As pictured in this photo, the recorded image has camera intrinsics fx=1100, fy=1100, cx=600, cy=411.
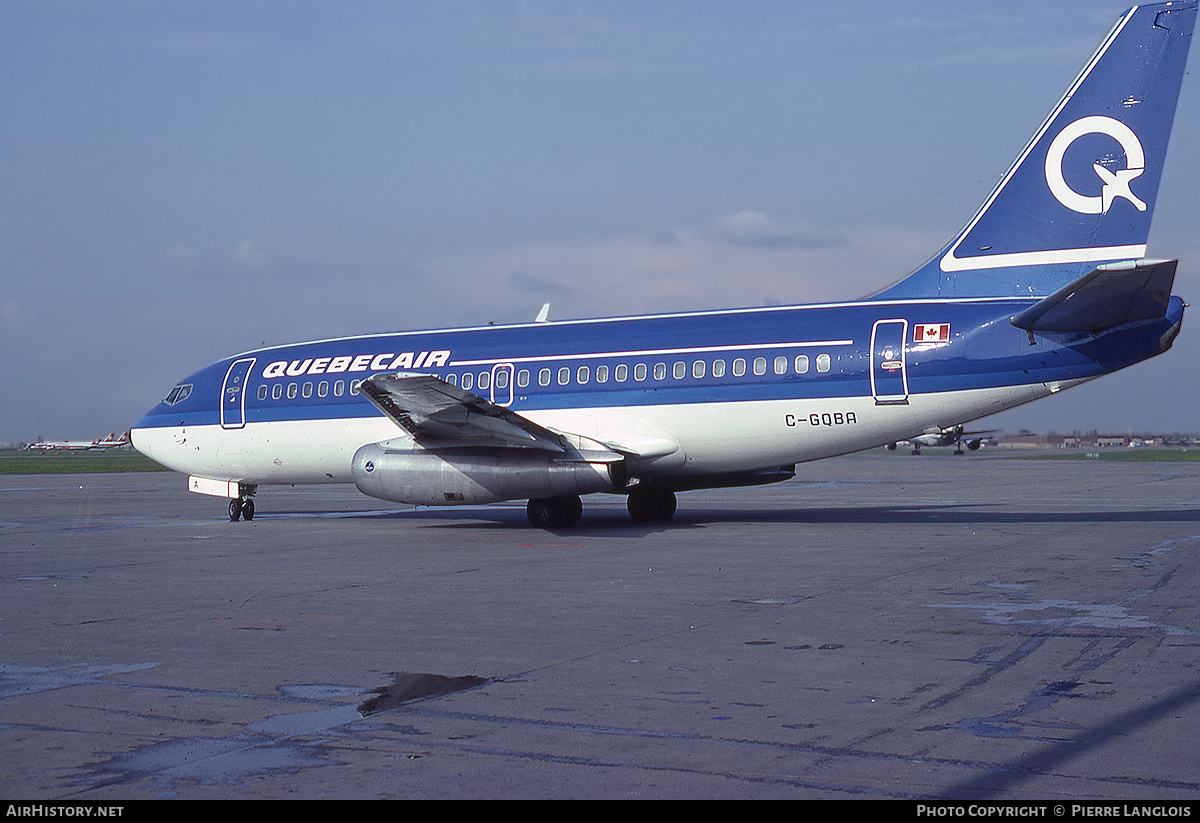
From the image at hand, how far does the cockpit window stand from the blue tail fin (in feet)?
55.7

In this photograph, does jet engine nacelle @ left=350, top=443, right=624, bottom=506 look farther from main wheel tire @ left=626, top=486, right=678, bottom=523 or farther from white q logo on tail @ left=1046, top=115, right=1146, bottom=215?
white q logo on tail @ left=1046, top=115, right=1146, bottom=215

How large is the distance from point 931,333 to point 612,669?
11.8 metres

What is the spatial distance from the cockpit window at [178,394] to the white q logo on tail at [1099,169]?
18.5 metres

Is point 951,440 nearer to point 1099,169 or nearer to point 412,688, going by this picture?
point 1099,169

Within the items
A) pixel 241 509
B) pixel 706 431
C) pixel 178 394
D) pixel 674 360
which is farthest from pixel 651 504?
pixel 178 394

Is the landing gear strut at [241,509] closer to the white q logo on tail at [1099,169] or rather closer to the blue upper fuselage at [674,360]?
the blue upper fuselage at [674,360]

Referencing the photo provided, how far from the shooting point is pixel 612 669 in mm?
7766

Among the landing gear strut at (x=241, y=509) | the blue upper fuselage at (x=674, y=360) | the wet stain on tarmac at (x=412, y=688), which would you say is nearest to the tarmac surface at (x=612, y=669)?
the wet stain on tarmac at (x=412, y=688)

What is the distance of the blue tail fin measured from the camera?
1688cm

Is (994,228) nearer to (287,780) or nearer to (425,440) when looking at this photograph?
(425,440)

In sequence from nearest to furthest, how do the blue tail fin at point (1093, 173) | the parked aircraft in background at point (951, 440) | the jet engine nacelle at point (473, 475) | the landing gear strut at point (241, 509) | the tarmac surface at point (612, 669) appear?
the tarmac surface at point (612, 669)
the blue tail fin at point (1093, 173)
the jet engine nacelle at point (473, 475)
the landing gear strut at point (241, 509)
the parked aircraft in background at point (951, 440)

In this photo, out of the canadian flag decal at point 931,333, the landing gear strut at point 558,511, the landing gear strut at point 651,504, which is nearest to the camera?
the canadian flag decal at point 931,333

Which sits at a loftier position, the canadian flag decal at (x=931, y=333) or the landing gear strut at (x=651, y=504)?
the canadian flag decal at (x=931, y=333)

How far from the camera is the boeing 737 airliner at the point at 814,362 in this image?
16891 millimetres
